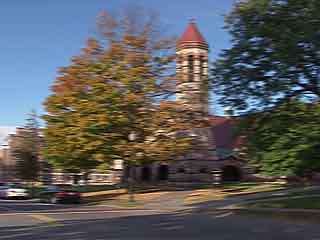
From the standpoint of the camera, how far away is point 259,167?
2162 centimetres

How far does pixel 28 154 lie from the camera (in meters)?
58.7

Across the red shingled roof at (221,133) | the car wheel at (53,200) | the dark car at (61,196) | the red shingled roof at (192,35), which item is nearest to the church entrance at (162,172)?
the red shingled roof at (221,133)

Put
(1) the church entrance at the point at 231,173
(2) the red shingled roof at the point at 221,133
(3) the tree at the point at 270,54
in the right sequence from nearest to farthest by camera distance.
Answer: (3) the tree at the point at 270,54 < (1) the church entrance at the point at 231,173 < (2) the red shingled roof at the point at 221,133

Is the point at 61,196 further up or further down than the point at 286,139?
further down

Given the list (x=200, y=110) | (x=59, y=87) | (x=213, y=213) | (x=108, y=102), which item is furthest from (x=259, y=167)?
(x=59, y=87)

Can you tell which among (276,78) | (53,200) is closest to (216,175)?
(53,200)

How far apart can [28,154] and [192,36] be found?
23.1 metres

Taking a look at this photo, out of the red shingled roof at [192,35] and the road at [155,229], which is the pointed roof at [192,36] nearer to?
the red shingled roof at [192,35]

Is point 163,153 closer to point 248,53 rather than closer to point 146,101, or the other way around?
point 146,101

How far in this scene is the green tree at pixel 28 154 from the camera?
2269 inches

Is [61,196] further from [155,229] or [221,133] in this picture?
[221,133]

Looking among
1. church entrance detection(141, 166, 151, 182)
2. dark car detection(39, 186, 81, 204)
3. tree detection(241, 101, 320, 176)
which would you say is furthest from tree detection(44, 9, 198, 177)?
church entrance detection(141, 166, 151, 182)

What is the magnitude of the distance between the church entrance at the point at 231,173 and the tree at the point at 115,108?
21.2 meters

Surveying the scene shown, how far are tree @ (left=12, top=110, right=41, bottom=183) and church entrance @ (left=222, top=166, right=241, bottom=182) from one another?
63.7 feet
